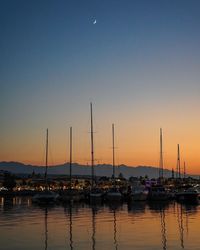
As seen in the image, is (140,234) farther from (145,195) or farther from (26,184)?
(26,184)

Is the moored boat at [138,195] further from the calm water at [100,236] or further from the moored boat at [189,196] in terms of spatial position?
the calm water at [100,236]

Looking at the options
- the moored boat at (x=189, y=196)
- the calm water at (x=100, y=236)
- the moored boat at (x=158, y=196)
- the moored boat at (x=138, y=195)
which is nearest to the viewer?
the calm water at (x=100, y=236)

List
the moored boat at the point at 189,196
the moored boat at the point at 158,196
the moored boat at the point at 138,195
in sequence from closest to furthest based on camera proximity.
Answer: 1. the moored boat at the point at 138,195
2. the moored boat at the point at 189,196
3. the moored boat at the point at 158,196

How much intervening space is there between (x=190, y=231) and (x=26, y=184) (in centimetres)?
17052

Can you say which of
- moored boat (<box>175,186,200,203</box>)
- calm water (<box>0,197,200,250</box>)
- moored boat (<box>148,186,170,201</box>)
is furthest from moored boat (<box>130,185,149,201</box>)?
calm water (<box>0,197,200,250</box>)

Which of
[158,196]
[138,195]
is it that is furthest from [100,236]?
[158,196]

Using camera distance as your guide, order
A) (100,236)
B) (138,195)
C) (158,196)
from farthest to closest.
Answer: (158,196)
(138,195)
(100,236)

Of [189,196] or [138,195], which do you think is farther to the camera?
[189,196]

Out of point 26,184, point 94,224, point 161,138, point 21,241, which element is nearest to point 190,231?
point 94,224

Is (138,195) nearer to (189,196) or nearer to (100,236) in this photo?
(189,196)

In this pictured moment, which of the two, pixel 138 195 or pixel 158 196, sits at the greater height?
pixel 138 195

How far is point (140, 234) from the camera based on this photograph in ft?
98.9

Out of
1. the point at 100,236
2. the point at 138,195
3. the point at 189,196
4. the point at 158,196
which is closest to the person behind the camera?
the point at 100,236

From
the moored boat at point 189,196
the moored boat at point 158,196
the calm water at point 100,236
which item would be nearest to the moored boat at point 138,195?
the moored boat at point 158,196
